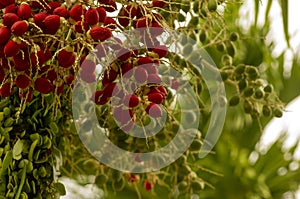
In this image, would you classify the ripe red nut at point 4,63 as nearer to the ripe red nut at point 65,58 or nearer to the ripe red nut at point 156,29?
the ripe red nut at point 65,58

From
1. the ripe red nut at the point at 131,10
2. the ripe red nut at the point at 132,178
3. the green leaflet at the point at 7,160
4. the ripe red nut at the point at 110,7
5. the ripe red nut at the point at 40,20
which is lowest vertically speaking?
the ripe red nut at the point at 132,178

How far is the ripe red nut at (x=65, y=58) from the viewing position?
24.7 inches

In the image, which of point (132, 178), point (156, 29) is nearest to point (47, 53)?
point (156, 29)

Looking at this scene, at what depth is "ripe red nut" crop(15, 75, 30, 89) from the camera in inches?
25.3

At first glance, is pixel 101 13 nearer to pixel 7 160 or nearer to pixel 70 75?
pixel 70 75

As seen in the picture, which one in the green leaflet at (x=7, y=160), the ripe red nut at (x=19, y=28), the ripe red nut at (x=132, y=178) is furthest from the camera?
the ripe red nut at (x=132, y=178)

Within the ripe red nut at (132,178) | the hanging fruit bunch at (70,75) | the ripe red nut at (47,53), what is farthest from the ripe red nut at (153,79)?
the ripe red nut at (132,178)

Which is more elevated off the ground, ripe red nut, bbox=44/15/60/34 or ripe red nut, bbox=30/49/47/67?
ripe red nut, bbox=44/15/60/34

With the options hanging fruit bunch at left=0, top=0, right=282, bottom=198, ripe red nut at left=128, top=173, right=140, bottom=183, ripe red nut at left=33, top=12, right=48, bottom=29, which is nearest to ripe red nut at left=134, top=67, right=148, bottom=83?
hanging fruit bunch at left=0, top=0, right=282, bottom=198

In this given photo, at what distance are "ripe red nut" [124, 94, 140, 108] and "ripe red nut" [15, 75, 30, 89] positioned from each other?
10 cm

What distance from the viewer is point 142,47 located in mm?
673

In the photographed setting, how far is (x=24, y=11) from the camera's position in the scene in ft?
2.04

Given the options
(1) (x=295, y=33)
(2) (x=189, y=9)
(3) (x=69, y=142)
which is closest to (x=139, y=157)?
(3) (x=69, y=142)

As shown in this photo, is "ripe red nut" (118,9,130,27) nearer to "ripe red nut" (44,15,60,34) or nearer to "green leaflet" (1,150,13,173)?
"ripe red nut" (44,15,60,34)
